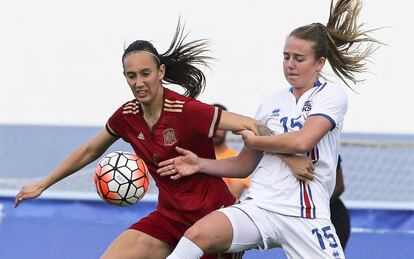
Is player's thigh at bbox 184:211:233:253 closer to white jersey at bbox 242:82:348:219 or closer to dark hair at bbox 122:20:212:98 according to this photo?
white jersey at bbox 242:82:348:219

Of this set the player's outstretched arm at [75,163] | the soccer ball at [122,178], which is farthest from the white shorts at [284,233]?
the player's outstretched arm at [75,163]

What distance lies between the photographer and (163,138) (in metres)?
4.80

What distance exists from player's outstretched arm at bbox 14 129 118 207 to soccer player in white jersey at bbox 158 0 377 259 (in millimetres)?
498

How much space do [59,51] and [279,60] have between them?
313cm

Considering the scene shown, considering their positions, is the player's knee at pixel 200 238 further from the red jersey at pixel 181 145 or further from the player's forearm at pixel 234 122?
the player's forearm at pixel 234 122

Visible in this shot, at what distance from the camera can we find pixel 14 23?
13.6 m

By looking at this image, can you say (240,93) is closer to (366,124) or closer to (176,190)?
(366,124)

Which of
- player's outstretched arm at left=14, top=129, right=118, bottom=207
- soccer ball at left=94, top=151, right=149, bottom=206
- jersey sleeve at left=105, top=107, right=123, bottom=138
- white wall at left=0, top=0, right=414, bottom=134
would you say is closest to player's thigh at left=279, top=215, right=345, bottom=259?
soccer ball at left=94, top=151, right=149, bottom=206

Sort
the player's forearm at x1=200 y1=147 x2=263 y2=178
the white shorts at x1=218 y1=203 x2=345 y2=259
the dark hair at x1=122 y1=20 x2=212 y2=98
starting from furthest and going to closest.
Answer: the dark hair at x1=122 y1=20 x2=212 y2=98
the player's forearm at x1=200 y1=147 x2=263 y2=178
the white shorts at x1=218 y1=203 x2=345 y2=259

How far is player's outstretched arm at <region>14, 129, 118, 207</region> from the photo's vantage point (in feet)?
16.7

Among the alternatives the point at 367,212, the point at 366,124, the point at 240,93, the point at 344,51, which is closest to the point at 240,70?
the point at 240,93

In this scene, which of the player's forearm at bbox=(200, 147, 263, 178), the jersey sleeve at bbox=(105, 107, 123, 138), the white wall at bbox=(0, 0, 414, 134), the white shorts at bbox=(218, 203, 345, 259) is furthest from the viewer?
the white wall at bbox=(0, 0, 414, 134)

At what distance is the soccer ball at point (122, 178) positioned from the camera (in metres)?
4.80

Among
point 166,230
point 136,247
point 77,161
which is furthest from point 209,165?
point 77,161
